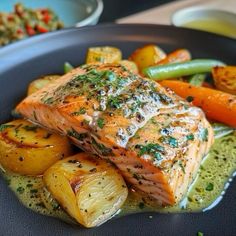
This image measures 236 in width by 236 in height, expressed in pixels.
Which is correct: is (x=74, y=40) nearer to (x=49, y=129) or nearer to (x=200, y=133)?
(x=49, y=129)

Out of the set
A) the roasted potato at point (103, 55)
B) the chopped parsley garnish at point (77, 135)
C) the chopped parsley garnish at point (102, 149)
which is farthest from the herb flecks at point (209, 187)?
the roasted potato at point (103, 55)

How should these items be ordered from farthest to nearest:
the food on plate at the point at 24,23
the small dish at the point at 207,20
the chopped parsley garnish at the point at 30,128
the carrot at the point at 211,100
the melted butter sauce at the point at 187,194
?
the food on plate at the point at 24,23 < the small dish at the point at 207,20 < the carrot at the point at 211,100 < the chopped parsley garnish at the point at 30,128 < the melted butter sauce at the point at 187,194

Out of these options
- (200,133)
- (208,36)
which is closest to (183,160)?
(200,133)

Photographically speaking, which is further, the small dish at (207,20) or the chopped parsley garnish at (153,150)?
the small dish at (207,20)

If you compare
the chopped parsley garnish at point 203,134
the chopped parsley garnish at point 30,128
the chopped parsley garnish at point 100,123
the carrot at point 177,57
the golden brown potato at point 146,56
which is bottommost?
the chopped parsley garnish at point 203,134

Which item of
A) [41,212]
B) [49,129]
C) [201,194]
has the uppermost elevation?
[49,129]

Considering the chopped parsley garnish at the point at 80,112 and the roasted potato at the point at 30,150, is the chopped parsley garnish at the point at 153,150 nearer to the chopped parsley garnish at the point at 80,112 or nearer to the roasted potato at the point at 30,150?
the chopped parsley garnish at the point at 80,112

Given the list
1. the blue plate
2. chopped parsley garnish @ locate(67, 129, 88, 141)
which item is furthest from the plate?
the blue plate
